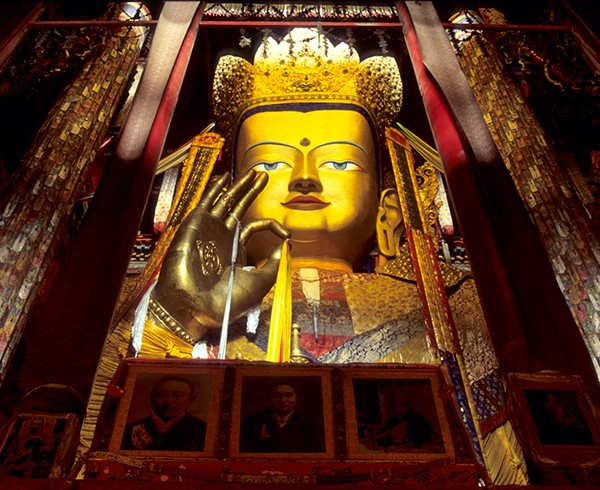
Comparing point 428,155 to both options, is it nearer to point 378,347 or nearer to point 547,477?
point 378,347

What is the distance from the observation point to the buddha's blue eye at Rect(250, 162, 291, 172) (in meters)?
4.44

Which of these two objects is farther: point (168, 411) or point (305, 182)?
point (305, 182)

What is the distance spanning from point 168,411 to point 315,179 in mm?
2624

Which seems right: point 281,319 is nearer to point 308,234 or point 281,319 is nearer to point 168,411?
point 308,234

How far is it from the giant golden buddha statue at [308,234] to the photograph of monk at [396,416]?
35.6 inches

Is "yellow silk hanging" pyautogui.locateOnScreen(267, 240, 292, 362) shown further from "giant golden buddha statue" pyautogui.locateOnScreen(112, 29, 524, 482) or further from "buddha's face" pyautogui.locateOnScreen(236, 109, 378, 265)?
"buddha's face" pyautogui.locateOnScreen(236, 109, 378, 265)

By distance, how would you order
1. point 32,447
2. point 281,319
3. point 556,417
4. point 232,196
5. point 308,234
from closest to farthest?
point 32,447, point 556,417, point 281,319, point 232,196, point 308,234

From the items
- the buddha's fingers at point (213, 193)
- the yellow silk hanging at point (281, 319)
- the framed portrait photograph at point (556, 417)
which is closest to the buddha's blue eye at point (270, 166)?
the buddha's fingers at point (213, 193)

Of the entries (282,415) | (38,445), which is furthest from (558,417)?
(38,445)

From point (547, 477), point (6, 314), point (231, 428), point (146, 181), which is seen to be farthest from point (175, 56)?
point (547, 477)

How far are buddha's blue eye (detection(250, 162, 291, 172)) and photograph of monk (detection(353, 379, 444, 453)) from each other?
8.75 ft

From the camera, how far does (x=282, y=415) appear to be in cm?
189

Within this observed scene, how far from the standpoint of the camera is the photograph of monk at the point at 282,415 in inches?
70.9

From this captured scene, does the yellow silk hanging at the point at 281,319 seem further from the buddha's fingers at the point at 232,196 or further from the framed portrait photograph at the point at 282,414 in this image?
the framed portrait photograph at the point at 282,414
